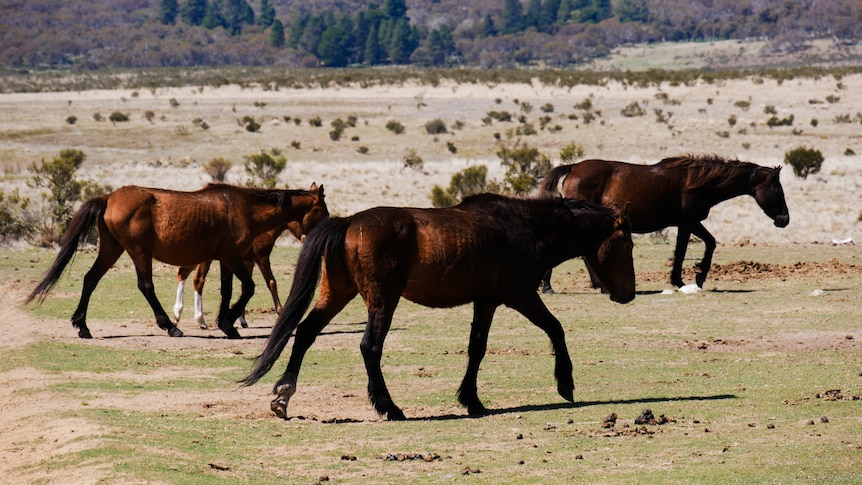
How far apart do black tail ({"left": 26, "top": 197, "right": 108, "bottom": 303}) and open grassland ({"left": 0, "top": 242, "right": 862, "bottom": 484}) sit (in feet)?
2.46

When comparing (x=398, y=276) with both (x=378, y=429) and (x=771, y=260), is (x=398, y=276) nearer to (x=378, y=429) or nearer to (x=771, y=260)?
(x=378, y=429)

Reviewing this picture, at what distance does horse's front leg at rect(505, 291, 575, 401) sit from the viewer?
11.0 metres

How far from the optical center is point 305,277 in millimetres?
10609

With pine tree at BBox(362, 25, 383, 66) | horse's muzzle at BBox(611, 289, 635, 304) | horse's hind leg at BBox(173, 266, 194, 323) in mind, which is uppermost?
horse's muzzle at BBox(611, 289, 635, 304)

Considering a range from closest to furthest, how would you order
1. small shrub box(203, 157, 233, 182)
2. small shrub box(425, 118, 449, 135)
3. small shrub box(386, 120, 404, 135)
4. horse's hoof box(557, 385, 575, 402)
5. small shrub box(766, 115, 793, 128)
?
horse's hoof box(557, 385, 575, 402)
small shrub box(203, 157, 233, 182)
small shrub box(425, 118, 449, 135)
small shrub box(386, 120, 404, 135)
small shrub box(766, 115, 793, 128)

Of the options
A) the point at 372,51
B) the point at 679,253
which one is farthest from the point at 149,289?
the point at 372,51

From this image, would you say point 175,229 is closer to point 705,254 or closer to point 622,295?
point 622,295

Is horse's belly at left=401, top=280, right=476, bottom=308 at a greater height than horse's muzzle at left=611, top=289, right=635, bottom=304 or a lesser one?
greater

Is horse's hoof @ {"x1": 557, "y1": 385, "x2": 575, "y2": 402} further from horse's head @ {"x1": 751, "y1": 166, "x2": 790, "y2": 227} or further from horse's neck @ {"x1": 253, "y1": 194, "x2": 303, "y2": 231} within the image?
horse's head @ {"x1": 751, "y1": 166, "x2": 790, "y2": 227}

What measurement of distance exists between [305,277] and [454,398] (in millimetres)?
2197

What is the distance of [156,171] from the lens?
139 ft

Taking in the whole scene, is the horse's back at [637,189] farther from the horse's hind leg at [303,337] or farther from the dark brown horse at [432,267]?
the horse's hind leg at [303,337]

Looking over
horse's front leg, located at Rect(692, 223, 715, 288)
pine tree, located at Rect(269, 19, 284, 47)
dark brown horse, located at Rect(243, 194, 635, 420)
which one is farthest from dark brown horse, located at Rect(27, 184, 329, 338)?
pine tree, located at Rect(269, 19, 284, 47)

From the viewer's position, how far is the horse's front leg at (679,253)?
64.5 ft
